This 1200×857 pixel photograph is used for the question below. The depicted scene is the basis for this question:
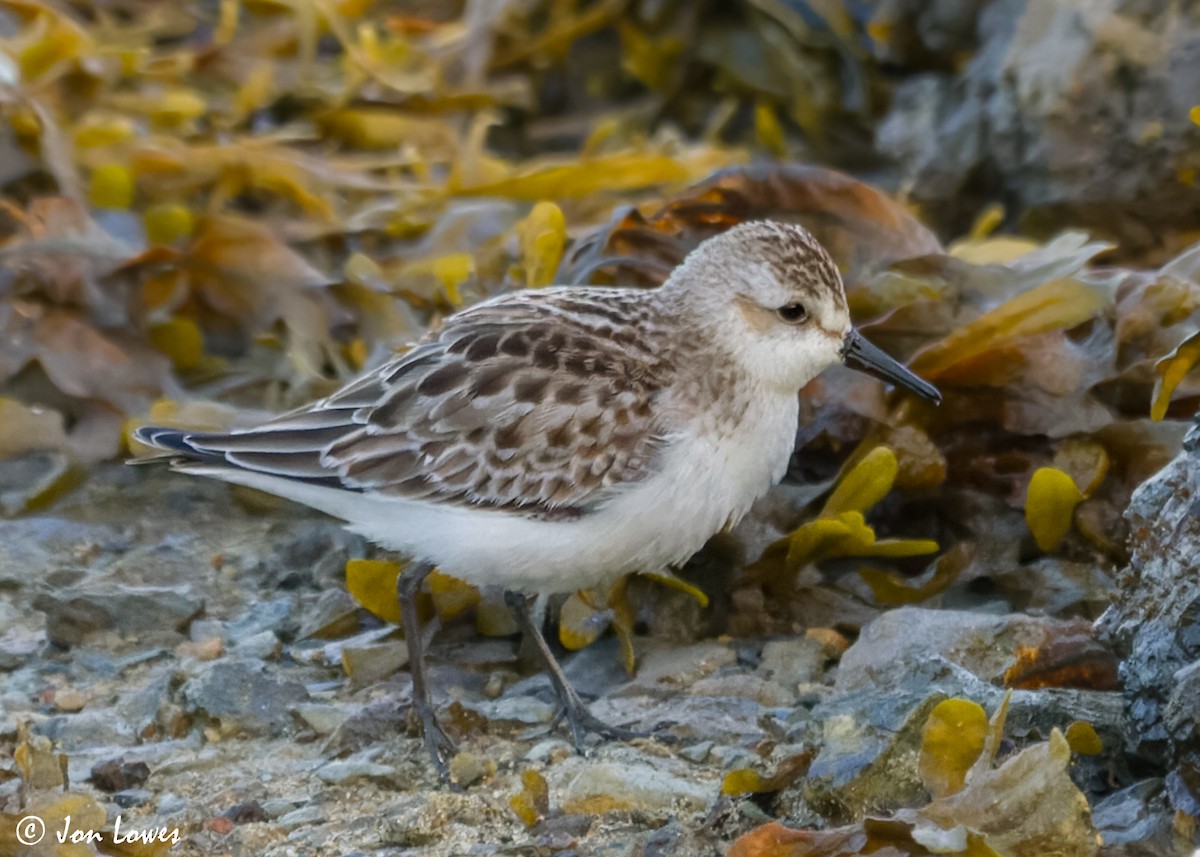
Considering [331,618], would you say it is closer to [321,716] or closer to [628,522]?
[321,716]

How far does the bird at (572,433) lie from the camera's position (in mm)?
3826

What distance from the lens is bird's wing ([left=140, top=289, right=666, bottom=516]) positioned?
3865 millimetres

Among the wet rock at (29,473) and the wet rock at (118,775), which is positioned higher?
the wet rock at (118,775)

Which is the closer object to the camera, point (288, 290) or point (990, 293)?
point (990, 293)

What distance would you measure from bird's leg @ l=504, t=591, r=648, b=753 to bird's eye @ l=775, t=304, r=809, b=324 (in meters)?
0.96

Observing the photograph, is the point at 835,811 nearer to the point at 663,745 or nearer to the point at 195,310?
the point at 663,745

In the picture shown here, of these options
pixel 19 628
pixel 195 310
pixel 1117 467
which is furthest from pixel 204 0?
pixel 1117 467

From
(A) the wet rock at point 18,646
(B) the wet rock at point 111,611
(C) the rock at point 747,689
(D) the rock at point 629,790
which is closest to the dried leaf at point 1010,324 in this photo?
(C) the rock at point 747,689

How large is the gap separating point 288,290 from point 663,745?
2252mm

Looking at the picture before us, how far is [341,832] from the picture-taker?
132 inches

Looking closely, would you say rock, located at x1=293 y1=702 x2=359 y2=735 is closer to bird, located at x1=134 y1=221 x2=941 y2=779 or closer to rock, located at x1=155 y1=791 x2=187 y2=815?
bird, located at x1=134 y1=221 x2=941 y2=779

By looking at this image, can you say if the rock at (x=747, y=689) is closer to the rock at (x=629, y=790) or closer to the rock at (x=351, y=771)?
the rock at (x=629, y=790)

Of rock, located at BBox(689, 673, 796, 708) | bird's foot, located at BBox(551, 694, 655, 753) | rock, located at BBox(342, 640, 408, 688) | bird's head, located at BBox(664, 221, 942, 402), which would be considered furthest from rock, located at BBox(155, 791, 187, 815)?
bird's head, located at BBox(664, 221, 942, 402)

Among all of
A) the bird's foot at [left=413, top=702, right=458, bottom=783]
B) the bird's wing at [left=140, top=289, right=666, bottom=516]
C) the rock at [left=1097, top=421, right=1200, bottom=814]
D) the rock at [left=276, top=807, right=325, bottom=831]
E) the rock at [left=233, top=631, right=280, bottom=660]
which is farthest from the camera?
the rock at [left=233, top=631, right=280, bottom=660]
